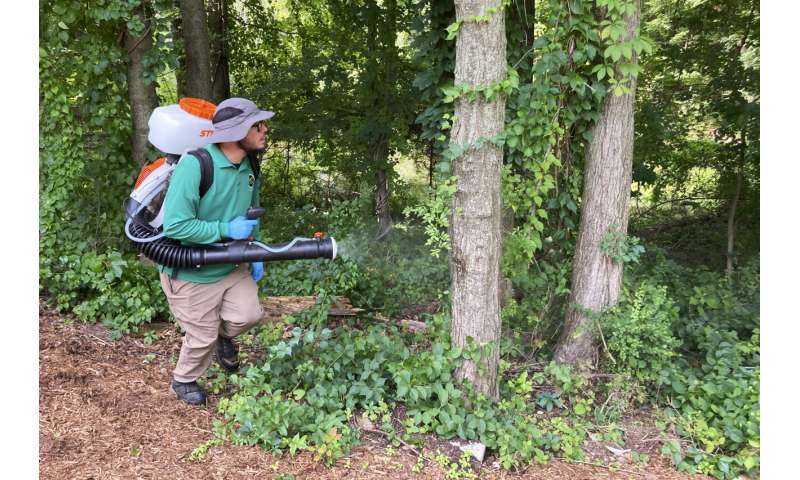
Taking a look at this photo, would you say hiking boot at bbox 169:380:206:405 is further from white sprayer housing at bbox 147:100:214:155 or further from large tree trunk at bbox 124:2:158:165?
large tree trunk at bbox 124:2:158:165

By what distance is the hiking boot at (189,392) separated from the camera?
3836 millimetres

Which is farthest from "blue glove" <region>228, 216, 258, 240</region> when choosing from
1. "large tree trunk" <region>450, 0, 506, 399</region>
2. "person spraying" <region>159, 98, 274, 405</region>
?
"large tree trunk" <region>450, 0, 506, 399</region>

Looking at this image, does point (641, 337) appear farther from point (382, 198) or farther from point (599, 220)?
point (382, 198)

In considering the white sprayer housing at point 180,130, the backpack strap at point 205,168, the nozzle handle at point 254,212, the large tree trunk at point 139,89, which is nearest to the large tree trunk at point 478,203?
the nozzle handle at point 254,212

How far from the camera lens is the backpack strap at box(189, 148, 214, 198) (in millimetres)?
3449

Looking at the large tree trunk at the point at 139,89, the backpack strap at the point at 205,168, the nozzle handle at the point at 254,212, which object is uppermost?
the large tree trunk at the point at 139,89

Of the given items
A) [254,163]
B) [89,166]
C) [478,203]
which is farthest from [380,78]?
[478,203]

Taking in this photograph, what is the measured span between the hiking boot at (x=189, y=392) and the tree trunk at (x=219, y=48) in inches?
220

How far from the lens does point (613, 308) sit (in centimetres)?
443

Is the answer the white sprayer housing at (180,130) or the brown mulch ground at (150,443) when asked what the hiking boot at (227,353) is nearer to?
the brown mulch ground at (150,443)

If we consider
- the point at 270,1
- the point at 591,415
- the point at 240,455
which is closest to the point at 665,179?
the point at 591,415

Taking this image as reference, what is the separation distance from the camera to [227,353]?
4184mm

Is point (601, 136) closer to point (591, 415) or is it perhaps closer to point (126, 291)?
point (591, 415)

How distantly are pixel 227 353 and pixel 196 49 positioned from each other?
4067mm
